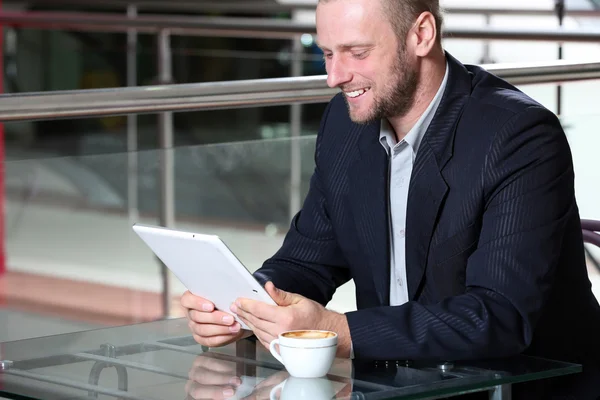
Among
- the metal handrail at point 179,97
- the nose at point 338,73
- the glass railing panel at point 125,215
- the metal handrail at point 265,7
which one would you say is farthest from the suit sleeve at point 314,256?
the metal handrail at point 265,7

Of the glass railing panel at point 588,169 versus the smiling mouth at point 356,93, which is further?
the glass railing panel at point 588,169

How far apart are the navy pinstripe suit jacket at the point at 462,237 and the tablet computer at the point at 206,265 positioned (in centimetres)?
14

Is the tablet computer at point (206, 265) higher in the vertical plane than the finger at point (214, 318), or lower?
higher

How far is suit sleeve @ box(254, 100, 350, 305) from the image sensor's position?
169 centimetres

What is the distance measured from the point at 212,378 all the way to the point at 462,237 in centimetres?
42

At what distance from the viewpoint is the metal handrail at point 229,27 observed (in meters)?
3.49

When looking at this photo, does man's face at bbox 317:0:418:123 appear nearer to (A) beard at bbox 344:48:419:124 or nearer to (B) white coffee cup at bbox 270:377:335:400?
(A) beard at bbox 344:48:419:124

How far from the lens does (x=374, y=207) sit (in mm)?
1583

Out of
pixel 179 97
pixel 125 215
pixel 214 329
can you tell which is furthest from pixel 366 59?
pixel 125 215

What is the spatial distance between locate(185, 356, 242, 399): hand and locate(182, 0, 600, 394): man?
0.21 feet

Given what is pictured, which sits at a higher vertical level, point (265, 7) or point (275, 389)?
point (265, 7)

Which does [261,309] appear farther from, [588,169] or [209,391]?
[588,169]

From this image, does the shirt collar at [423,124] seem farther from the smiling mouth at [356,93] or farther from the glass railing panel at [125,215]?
the glass railing panel at [125,215]

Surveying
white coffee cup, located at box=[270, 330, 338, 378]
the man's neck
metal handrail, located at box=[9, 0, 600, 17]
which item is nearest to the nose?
the man's neck
